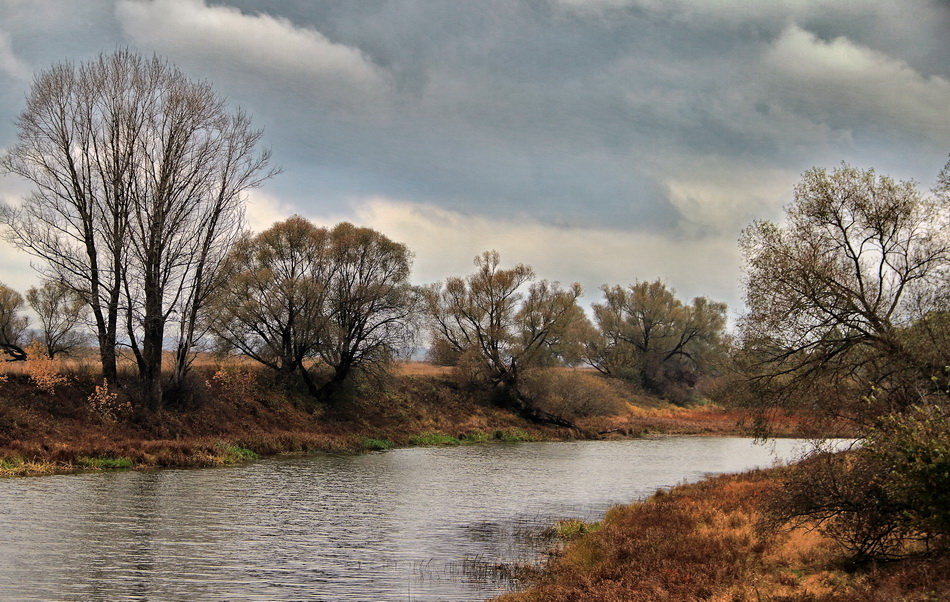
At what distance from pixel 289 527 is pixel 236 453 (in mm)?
15473

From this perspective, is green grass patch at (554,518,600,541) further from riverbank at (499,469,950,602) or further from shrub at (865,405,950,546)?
shrub at (865,405,950,546)

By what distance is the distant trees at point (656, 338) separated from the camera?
262 ft

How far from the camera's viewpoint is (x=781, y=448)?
4650 centimetres

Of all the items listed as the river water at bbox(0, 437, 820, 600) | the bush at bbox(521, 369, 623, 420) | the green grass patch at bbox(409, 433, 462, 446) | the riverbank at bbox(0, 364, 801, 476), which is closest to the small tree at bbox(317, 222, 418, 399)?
the riverbank at bbox(0, 364, 801, 476)

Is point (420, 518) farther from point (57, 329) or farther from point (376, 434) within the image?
point (57, 329)

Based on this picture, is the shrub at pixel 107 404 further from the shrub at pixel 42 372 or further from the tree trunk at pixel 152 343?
the shrub at pixel 42 372

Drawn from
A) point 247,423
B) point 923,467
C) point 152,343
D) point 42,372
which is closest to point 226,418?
point 247,423

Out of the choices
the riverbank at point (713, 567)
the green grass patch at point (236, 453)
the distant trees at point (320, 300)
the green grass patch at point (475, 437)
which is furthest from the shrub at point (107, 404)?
the green grass patch at point (475, 437)

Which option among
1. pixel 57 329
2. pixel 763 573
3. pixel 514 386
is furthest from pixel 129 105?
pixel 514 386

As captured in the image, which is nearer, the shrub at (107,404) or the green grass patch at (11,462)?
the green grass patch at (11,462)

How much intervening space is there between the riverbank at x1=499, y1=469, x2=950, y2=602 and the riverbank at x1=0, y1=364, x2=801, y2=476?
5.77 metres

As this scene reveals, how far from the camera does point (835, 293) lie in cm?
1850

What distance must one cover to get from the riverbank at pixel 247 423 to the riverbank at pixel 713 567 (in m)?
5.77

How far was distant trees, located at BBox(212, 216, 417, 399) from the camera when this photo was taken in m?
41.6
